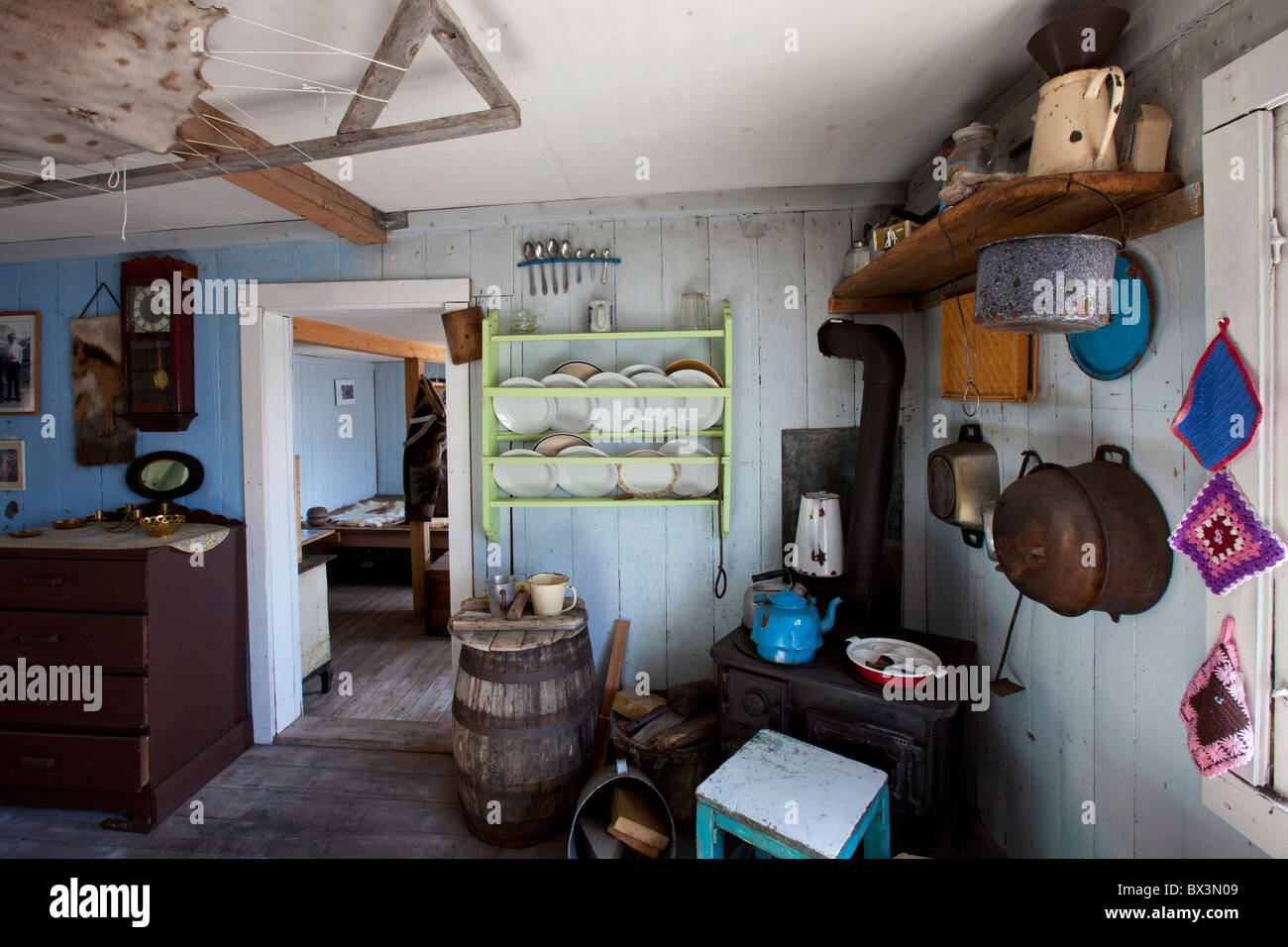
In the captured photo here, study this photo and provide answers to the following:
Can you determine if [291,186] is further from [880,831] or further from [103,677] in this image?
[880,831]

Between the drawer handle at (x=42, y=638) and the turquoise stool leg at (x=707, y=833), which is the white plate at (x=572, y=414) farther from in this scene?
the drawer handle at (x=42, y=638)

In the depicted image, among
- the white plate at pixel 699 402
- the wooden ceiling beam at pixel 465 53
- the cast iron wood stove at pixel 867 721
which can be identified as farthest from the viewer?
the white plate at pixel 699 402

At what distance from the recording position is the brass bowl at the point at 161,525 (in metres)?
2.54

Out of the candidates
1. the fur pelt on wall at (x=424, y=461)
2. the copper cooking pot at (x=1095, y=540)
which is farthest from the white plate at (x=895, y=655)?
the fur pelt on wall at (x=424, y=461)

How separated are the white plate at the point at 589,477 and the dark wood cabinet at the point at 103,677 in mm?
1616

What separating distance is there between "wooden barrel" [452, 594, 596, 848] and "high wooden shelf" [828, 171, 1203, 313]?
1720 millimetres

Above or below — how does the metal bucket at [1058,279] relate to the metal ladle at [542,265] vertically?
below

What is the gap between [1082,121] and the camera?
1.26 meters

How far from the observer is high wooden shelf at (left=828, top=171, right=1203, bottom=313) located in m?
1.23

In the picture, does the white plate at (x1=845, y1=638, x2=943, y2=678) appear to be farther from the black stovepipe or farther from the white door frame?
the white door frame

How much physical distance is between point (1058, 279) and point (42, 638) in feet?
11.6

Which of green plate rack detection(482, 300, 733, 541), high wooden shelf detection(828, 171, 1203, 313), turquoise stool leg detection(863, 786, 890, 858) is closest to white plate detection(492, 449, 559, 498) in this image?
green plate rack detection(482, 300, 733, 541)

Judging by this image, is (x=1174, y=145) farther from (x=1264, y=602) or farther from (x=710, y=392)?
(x=710, y=392)
